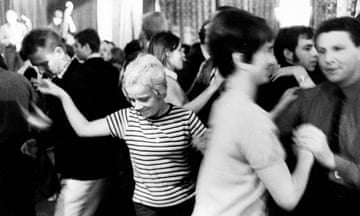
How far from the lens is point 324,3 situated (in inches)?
324

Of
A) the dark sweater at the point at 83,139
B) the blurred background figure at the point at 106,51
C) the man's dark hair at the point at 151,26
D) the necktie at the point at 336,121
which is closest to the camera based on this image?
the necktie at the point at 336,121

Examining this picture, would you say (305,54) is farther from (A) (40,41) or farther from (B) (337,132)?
(A) (40,41)

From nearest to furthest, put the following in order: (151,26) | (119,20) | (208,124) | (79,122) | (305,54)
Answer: (79,122), (208,124), (305,54), (151,26), (119,20)

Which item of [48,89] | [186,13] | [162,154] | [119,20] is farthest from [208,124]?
[186,13]

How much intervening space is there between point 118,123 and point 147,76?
25 centimetres

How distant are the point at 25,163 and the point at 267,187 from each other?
1.95 meters

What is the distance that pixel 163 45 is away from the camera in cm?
312

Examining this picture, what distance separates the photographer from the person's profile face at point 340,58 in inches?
71.3

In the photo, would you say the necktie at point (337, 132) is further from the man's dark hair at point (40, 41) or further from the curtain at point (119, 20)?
the curtain at point (119, 20)

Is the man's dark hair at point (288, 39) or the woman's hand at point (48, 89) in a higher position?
the man's dark hair at point (288, 39)

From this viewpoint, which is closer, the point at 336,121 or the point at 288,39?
the point at 336,121

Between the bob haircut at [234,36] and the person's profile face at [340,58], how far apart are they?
40 cm

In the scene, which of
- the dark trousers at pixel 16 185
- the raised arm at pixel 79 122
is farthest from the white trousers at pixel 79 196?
the raised arm at pixel 79 122

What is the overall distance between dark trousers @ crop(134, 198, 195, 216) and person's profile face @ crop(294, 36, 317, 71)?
3.34 feet
